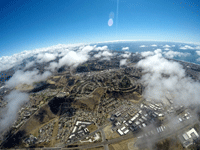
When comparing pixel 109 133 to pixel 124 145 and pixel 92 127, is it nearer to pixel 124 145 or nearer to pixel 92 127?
pixel 124 145

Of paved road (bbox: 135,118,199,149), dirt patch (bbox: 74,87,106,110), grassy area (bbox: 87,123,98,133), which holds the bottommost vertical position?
grassy area (bbox: 87,123,98,133)

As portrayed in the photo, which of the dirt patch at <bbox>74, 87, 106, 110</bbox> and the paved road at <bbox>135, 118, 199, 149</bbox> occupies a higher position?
the dirt patch at <bbox>74, 87, 106, 110</bbox>

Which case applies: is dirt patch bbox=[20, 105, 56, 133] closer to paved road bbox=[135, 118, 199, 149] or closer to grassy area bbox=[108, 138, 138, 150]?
grassy area bbox=[108, 138, 138, 150]

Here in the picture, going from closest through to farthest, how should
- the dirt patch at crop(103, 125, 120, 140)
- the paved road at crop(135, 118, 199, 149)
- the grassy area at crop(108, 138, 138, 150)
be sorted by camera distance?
the grassy area at crop(108, 138, 138, 150) → the paved road at crop(135, 118, 199, 149) → the dirt patch at crop(103, 125, 120, 140)

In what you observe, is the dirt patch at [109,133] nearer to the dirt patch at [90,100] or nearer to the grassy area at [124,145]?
the grassy area at [124,145]

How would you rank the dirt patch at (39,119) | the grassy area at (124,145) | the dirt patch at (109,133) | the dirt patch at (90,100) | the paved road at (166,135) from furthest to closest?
the dirt patch at (90,100) < the dirt patch at (39,119) < the dirt patch at (109,133) < the paved road at (166,135) < the grassy area at (124,145)

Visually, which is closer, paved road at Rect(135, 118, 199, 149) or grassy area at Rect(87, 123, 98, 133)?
paved road at Rect(135, 118, 199, 149)

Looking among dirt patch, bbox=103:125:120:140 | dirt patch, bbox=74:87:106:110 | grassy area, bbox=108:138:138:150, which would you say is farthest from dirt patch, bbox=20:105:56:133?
grassy area, bbox=108:138:138:150

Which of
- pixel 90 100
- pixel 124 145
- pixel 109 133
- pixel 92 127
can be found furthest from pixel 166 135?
pixel 90 100

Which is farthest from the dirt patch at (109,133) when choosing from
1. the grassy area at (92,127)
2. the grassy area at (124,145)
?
the grassy area at (92,127)

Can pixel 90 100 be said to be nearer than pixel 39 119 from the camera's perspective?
No

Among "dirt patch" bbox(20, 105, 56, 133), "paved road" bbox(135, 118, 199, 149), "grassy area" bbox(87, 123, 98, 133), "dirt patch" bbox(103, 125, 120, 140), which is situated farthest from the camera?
"dirt patch" bbox(20, 105, 56, 133)

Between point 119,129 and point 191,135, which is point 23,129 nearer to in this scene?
point 119,129
